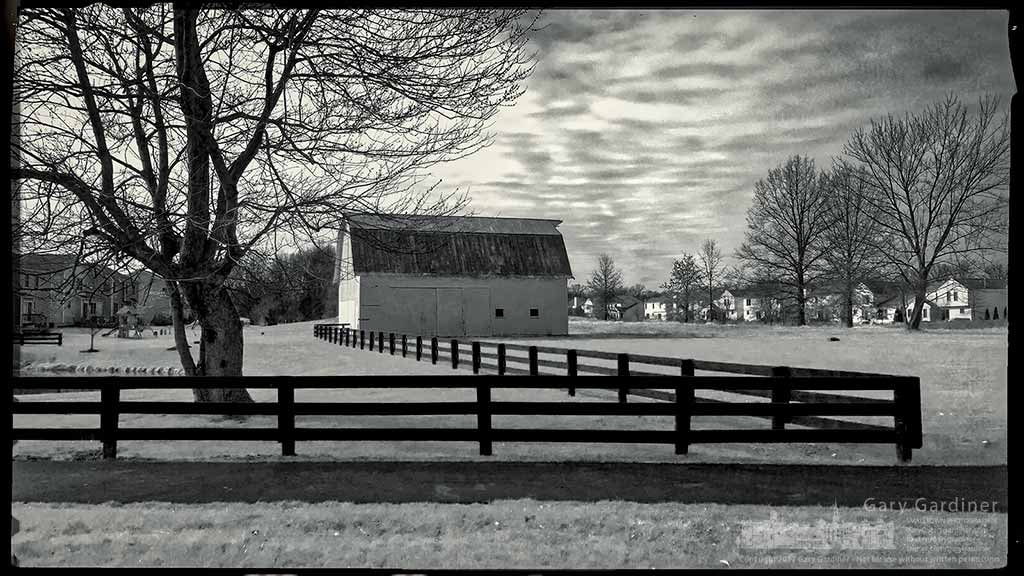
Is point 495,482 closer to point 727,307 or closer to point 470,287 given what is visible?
point 470,287

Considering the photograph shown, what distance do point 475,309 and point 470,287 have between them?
98 cm

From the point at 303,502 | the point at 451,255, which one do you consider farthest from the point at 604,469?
the point at 451,255

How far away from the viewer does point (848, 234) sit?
20.2 m

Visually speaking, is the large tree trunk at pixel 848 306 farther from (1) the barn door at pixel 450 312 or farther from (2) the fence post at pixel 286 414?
(2) the fence post at pixel 286 414

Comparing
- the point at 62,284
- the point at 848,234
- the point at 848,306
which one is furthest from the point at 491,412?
the point at 848,306

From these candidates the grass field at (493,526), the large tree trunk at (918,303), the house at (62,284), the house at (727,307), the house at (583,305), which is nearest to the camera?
the grass field at (493,526)

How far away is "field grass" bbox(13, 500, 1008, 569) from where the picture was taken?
4215mm

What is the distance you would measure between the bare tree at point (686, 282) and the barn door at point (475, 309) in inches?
301

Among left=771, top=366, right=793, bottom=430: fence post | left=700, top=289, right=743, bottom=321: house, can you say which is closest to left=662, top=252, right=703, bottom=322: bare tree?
left=700, top=289, right=743, bottom=321: house

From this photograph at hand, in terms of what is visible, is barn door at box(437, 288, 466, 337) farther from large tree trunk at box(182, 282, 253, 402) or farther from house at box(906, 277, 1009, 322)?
large tree trunk at box(182, 282, 253, 402)

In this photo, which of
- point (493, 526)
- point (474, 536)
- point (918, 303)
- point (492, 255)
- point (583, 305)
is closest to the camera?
point (474, 536)

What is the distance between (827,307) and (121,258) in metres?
30.7

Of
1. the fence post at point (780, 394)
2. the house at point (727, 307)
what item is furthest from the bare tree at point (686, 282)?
the fence post at point (780, 394)

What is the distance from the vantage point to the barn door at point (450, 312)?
2920 cm
